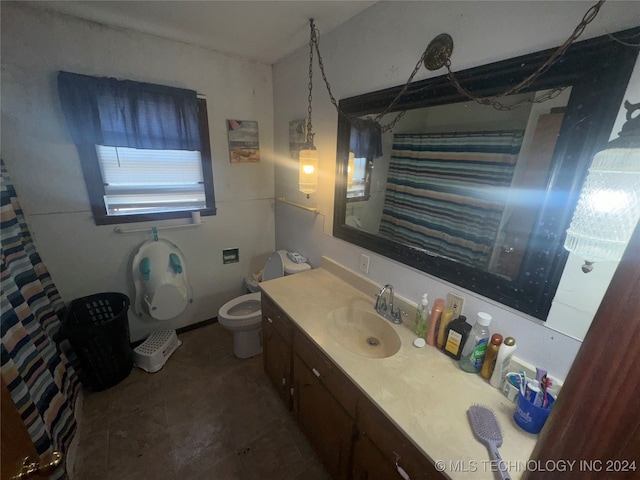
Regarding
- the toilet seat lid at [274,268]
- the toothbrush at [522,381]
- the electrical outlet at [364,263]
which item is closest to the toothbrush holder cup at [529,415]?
the toothbrush at [522,381]

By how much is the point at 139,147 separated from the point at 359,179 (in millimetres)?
1532

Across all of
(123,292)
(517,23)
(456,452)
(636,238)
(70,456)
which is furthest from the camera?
(123,292)

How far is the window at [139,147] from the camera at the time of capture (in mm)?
1569

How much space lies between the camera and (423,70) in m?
1.11

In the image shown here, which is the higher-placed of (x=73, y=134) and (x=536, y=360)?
(x=73, y=134)

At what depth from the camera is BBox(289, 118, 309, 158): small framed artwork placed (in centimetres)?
186

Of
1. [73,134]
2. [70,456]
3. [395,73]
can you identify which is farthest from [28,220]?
[395,73]

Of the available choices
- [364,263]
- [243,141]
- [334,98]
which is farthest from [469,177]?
[243,141]

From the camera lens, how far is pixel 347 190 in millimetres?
1580

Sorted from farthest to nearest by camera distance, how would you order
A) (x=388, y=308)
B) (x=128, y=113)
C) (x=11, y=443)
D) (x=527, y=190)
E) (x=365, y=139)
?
(x=128, y=113) < (x=365, y=139) < (x=388, y=308) < (x=527, y=190) < (x=11, y=443)

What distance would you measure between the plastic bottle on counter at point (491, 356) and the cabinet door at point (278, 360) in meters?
0.93

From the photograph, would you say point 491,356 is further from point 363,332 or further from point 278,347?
Result: point 278,347

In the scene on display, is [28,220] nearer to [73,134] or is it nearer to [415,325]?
[73,134]

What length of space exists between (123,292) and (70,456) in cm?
102
